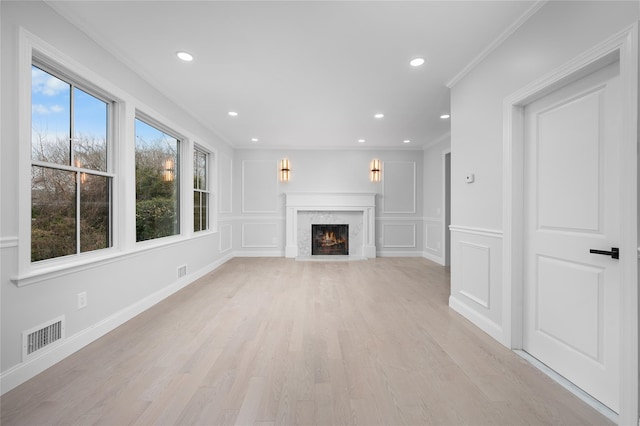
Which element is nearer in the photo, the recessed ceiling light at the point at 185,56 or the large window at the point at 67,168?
the large window at the point at 67,168

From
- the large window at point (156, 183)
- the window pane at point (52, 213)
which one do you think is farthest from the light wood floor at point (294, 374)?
the large window at point (156, 183)

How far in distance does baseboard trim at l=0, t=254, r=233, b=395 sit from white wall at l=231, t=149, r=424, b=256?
3068 millimetres

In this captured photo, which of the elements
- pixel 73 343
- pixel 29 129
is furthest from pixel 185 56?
pixel 73 343

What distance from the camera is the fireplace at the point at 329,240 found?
262 inches

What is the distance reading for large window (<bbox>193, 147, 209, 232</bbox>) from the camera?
4664 millimetres

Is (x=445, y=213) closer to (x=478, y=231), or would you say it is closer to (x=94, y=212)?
(x=478, y=231)

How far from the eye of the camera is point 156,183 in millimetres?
3525

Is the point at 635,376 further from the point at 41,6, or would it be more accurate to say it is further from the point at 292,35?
the point at 41,6

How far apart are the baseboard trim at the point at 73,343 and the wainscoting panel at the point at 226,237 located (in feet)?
6.78

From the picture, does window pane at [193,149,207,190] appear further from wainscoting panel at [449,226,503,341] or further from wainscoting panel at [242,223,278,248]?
wainscoting panel at [449,226,503,341]

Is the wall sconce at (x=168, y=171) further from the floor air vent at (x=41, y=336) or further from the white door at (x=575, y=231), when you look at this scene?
the white door at (x=575, y=231)

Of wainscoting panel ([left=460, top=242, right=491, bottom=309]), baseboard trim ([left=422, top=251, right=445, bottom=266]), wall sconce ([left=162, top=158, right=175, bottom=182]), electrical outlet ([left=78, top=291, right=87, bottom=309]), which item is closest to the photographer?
electrical outlet ([left=78, top=291, right=87, bottom=309])

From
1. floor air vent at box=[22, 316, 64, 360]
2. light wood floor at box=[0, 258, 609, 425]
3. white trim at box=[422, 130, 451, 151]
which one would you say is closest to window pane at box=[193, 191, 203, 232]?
light wood floor at box=[0, 258, 609, 425]

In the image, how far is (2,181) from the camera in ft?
5.48
